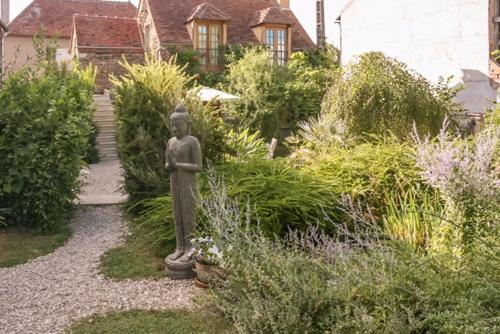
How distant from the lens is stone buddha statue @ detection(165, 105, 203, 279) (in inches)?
228

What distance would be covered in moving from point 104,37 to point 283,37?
24.1 ft

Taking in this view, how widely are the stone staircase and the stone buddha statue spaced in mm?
10782

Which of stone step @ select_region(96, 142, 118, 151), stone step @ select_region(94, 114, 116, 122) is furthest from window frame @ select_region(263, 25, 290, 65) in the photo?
stone step @ select_region(96, 142, 118, 151)

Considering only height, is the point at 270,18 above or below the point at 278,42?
above

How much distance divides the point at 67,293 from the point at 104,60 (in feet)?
54.6

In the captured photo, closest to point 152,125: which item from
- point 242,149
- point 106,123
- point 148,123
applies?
point 148,123

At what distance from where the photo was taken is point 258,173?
7660 millimetres

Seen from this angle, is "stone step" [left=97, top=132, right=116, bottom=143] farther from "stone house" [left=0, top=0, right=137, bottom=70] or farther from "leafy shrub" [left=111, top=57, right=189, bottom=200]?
"stone house" [left=0, top=0, right=137, bottom=70]

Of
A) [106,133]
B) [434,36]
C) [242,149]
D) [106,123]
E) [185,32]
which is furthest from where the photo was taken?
[185,32]

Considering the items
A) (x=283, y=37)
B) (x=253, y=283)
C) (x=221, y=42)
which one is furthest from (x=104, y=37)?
(x=253, y=283)

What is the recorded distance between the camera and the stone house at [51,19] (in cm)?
2817

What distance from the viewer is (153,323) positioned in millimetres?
4711

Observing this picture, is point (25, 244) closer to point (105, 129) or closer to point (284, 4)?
point (105, 129)

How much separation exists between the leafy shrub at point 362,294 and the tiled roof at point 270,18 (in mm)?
17853
